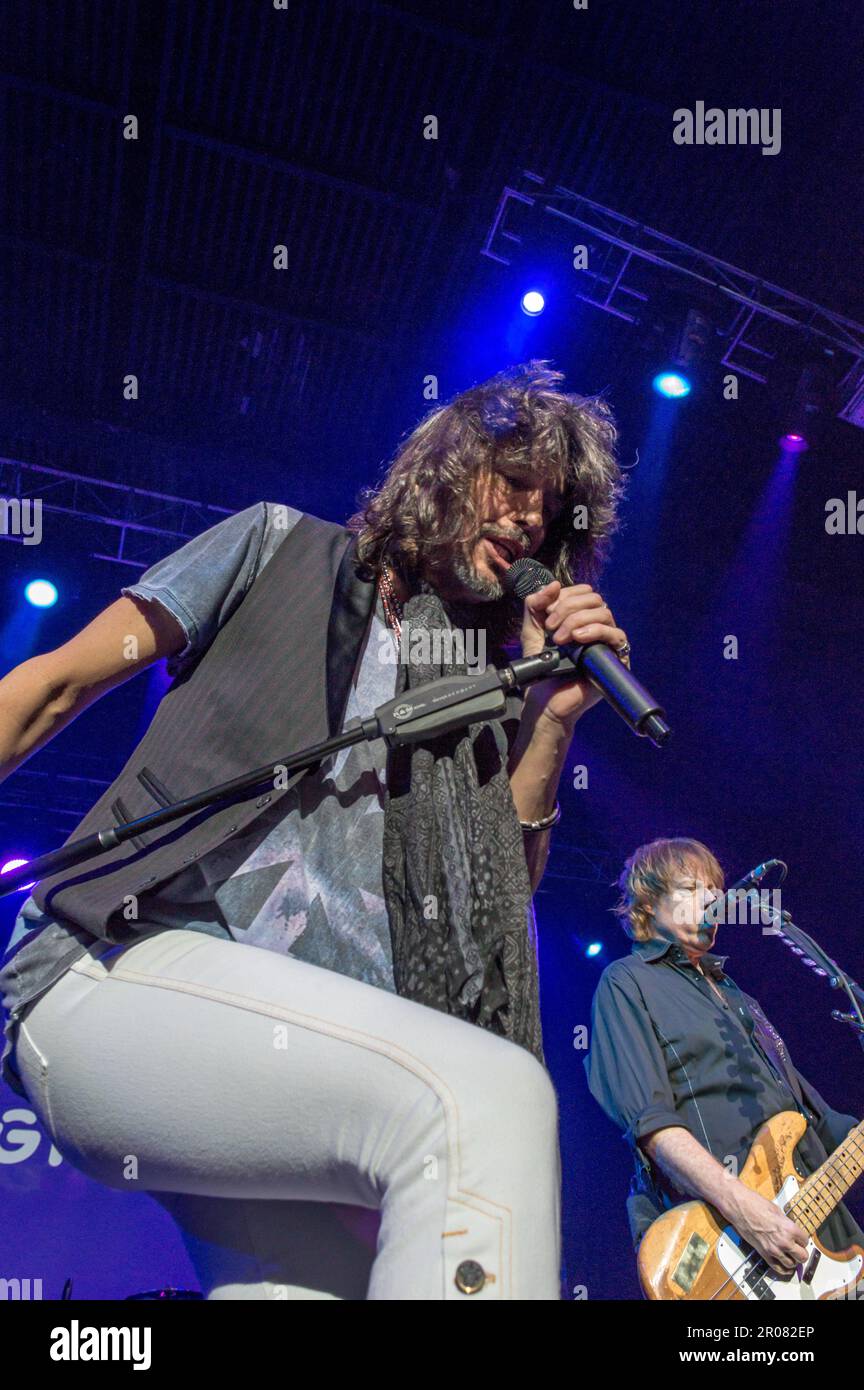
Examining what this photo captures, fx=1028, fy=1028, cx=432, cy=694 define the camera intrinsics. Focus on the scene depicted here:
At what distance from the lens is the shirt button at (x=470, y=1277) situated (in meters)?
0.73

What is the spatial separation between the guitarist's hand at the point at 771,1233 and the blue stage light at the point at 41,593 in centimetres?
532

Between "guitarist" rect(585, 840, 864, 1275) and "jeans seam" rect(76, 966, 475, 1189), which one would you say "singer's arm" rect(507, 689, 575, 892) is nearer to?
"jeans seam" rect(76, 966, 475, 1189)

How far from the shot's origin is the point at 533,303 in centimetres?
507

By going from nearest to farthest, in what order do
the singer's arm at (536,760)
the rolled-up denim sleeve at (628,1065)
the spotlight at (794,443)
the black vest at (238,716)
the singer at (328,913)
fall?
the singer at (328,913) < the black vest at (238,716) < the singer's arm at (536,760) < the rolled-up denim sleeve at (628,1065) < the spotlight at (794,443)

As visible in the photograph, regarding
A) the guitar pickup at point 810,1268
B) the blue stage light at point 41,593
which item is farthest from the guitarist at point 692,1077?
the blue stage light at point 41,593

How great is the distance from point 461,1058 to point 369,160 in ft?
15.7

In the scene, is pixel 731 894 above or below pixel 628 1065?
above

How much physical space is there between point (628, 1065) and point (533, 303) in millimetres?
3627

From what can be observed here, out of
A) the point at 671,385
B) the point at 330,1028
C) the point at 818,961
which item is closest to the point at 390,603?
the point at 330,1028

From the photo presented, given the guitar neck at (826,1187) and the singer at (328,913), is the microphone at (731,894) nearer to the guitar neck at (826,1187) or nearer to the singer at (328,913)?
the guitar neck at (826,1187)

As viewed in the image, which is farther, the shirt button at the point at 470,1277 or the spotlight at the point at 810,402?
the spotlight at the point at 810,402

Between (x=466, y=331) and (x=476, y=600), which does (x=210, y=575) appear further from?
(x=466, y=331)

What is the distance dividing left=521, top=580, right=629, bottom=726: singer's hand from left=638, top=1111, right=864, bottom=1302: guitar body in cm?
197
